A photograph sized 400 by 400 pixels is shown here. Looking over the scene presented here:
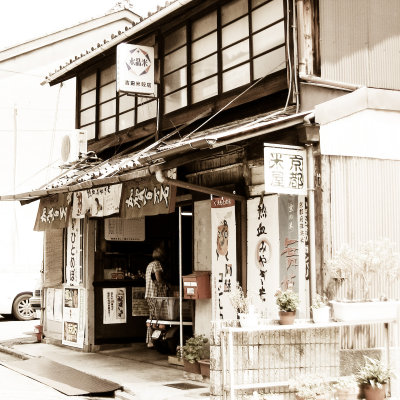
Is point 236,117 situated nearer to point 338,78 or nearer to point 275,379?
point 338,78

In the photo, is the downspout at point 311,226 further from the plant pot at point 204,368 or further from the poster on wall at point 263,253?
the plant pot at point 204,368

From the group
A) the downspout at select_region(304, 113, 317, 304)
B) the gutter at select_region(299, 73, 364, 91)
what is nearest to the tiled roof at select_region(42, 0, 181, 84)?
the gutter at select_region(299, 73, 364, 91)

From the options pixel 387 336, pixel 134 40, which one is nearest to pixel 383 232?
pixel 387 336

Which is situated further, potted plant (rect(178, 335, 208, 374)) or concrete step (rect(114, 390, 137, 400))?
potted plant (rect(178, 335, 208, 374))

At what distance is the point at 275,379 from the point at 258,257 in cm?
295

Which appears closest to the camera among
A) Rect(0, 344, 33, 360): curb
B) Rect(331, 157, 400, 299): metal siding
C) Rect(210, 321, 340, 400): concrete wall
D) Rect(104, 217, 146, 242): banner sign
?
Rect(210, 321, 340, 400): concrete wall

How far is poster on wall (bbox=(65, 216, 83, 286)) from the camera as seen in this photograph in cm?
1636

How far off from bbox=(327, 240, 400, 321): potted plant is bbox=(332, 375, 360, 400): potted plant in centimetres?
87

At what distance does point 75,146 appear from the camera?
53.7 feet

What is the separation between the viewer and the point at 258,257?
35.8 ft

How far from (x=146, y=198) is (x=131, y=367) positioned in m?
3.69

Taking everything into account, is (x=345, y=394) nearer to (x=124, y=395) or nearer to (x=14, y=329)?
(x=124, y=395)

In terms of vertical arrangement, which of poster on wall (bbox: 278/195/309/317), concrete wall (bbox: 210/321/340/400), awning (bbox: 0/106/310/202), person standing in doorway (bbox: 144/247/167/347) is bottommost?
concrete wall (bbox: 210/321/340/400)

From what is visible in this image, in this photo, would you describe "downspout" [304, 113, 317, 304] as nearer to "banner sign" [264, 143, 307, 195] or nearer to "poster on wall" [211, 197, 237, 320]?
"banner sign" [264, 143, 307, 195]
